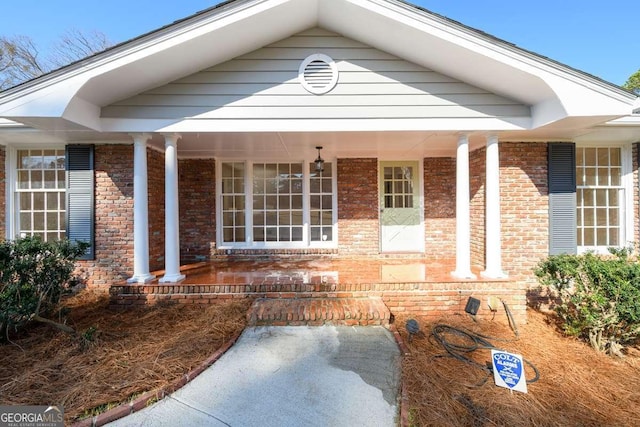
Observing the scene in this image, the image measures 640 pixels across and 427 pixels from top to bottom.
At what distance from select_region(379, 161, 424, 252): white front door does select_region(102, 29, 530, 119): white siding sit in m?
2.72

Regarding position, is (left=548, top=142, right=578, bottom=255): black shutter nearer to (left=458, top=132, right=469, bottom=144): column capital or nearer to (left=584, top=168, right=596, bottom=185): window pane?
(left=584, top=168, right=596, bottom=185): window pane

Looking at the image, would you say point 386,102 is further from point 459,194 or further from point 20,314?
point 20,314

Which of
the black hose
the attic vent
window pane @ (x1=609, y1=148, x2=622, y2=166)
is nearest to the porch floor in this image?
the black hose

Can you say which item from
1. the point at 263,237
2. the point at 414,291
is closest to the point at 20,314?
the point at 263,237

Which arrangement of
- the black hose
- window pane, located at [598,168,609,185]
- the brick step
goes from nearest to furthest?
the black hose → the brick step → window pane, located at [598,168,609,185]

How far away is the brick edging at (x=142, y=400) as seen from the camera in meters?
2.30

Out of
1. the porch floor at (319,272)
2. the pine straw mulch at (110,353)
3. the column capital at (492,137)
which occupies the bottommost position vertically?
the pine straw mulch at (110,353)

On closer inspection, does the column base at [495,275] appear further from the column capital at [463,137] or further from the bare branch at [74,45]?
the bare branch at [74,45]

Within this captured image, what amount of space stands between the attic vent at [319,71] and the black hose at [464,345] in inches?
147

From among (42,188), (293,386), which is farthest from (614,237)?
(42,188)

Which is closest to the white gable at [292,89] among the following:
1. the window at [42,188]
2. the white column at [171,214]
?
the white column at [171,214]

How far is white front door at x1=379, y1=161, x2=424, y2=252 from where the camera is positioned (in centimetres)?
708

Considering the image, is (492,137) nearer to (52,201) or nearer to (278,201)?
(278,201)

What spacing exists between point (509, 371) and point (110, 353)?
13.3ft
